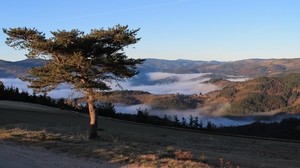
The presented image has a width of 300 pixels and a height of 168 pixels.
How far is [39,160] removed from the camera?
15602 mm

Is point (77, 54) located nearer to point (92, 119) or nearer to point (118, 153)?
point (92, 119)

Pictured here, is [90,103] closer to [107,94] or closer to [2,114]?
[107,94]

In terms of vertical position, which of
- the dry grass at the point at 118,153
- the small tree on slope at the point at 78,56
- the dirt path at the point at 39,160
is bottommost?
the dirt path at the point at 39,160

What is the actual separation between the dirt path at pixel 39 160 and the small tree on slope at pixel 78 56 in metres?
8.53

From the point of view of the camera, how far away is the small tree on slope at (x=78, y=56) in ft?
84.1

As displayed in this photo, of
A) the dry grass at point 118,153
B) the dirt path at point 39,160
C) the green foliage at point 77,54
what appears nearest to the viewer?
the dirt path at point 39,160

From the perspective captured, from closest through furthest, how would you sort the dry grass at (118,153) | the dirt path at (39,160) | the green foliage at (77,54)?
the dirt path at (39,160)
the dry grass at (118,153)
the green foliage at (77,54)

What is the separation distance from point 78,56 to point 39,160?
10.3 m

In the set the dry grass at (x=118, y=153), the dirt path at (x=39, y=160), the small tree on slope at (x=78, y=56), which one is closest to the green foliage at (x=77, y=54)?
the small tree on slope at (x=78, y=56)

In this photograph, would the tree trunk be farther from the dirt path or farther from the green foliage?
the dirt path

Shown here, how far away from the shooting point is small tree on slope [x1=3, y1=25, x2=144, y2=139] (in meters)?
25.6

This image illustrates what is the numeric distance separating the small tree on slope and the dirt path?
8527 mm

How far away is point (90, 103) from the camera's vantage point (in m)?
27.3

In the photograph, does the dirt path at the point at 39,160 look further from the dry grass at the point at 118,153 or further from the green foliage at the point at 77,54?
the green foliage at the point at 77,54
